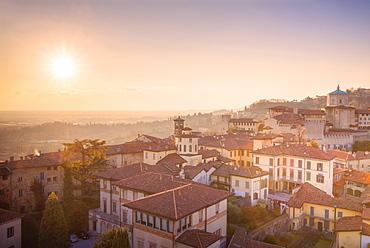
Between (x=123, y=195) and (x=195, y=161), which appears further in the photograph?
(x=195, y=161)

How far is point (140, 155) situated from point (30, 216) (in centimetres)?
1866

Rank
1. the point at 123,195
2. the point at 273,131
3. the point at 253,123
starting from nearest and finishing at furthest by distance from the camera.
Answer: the point at 123,195 < the point at 273,131 < the point at 253,123

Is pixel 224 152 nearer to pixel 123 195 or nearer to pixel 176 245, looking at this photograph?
pixel 123 195

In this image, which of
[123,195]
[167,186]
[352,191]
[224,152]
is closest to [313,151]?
[352,191]

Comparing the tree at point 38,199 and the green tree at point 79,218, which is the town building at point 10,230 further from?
the tree at point 38,199

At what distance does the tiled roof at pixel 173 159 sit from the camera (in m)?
35.0

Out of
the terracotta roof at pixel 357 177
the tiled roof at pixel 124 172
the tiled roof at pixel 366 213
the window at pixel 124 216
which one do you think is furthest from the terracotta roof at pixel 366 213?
the window at pixel 124 216

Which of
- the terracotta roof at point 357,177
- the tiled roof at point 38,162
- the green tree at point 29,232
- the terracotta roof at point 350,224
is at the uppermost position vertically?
the tiled roof at point 38,162

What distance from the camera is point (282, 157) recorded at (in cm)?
3628

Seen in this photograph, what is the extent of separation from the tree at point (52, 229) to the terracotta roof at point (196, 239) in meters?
11.5

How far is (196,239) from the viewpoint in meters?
16.8

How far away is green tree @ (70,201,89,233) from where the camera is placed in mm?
27188

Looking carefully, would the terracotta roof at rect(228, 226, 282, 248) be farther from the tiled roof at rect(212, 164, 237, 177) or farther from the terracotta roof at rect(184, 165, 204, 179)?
the tiled roof at rect(212, 164, 237, 177)

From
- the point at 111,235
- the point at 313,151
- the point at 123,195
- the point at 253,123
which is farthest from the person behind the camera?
the point at 253,123
